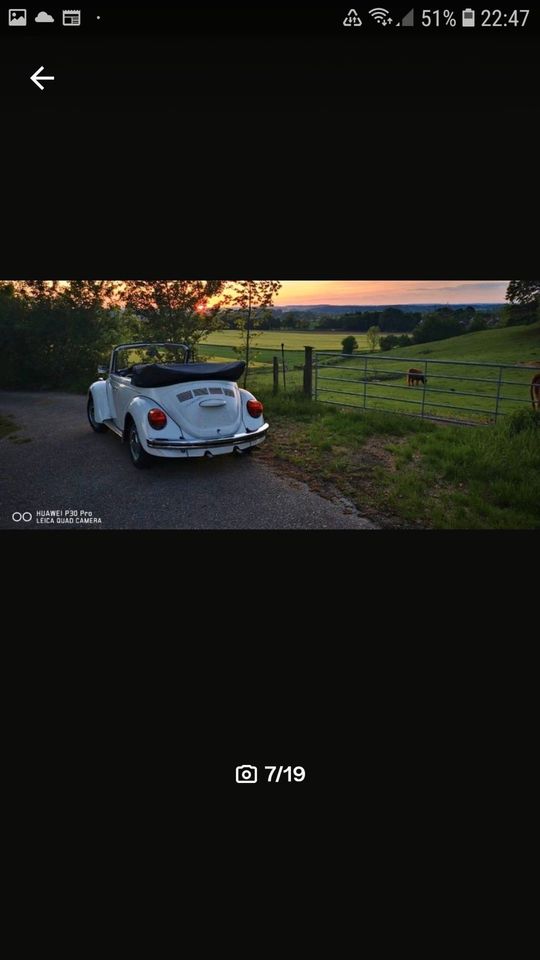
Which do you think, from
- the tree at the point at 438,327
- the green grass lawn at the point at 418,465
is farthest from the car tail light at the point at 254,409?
the tree at the point at 438,327

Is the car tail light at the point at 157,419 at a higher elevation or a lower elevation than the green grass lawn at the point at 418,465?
higher

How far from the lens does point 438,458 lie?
2.81 meters

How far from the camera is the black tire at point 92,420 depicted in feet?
11.5

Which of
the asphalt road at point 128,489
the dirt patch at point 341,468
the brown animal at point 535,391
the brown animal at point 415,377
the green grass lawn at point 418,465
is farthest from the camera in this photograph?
the brown animal at point 415,377

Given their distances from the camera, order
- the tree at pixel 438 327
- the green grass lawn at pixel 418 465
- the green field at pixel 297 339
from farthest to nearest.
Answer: the green grass lawn at pixel 418 465, the green field at pixel 297 339, the tree at pixel 438 327

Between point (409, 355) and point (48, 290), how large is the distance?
74.7 inches

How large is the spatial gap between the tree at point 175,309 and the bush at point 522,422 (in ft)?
6.26

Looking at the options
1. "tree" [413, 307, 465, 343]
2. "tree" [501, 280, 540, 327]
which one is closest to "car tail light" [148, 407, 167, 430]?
"tree" [413, 307, 465, 343]

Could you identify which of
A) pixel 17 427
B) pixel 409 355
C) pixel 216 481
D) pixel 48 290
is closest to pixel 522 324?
pixel 409 355

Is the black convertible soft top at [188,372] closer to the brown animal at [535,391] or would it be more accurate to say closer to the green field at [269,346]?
the green field at [269,346]

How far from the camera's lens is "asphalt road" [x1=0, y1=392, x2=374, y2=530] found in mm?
1689

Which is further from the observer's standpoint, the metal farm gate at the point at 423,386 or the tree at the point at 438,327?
the metal farm gate at the point at 423,386
